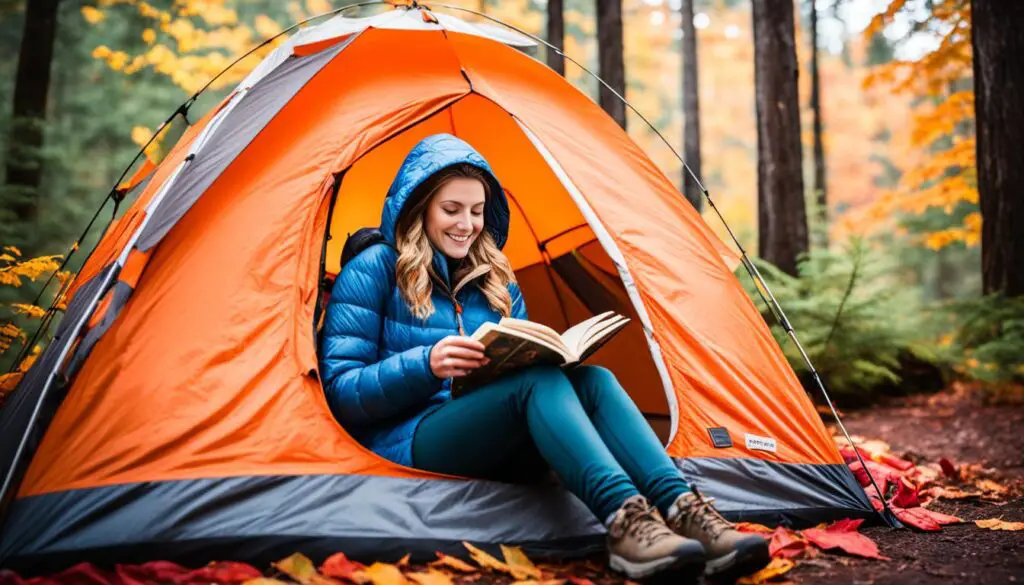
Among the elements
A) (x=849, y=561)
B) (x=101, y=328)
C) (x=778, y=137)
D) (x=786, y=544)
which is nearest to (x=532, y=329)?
(x=786, y=544)

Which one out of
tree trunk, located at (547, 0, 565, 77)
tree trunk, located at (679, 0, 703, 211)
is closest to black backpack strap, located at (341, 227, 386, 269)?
tree trunk, located at (547, 0, 565, 77)

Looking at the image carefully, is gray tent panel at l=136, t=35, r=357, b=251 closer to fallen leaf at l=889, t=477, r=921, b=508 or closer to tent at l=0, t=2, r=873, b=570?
tent at l=0, t=2, r=873, b=570

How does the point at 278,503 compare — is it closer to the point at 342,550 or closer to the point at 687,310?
the point at 342,550

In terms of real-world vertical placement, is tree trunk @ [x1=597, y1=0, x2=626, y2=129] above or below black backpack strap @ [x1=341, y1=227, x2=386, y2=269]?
above

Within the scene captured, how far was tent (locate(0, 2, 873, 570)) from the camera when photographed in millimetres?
2152

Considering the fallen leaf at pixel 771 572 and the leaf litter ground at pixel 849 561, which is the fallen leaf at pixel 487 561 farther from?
the fallen leaf at pixel 771 572

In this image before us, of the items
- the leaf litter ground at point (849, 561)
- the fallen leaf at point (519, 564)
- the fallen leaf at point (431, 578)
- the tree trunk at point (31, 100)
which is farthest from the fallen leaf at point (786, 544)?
the tree trunk at point (31, 100)

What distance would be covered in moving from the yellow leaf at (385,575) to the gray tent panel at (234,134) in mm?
1288

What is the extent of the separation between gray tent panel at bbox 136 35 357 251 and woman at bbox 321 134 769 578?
55cm

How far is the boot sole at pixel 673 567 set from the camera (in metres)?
1.82

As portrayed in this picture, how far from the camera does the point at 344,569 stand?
202 centimetres

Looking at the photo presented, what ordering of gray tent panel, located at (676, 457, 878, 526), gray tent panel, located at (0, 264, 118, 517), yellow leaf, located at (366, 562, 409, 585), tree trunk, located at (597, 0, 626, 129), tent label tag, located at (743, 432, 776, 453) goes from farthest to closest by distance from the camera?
1. tree trunk, located at (597, 0, 626, 129)
2. tent label tag, located at (743, 432, 776, 453)
3. gray tent panel, located at (676, 457, 878, 526)
4. gray tent panel, located at (0, 264, 118, 517)
5. yellow leaf, located at (366, 562, 409, 585)

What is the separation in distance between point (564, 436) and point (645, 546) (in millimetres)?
356

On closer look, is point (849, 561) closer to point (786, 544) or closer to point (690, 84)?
point (786, 544)
